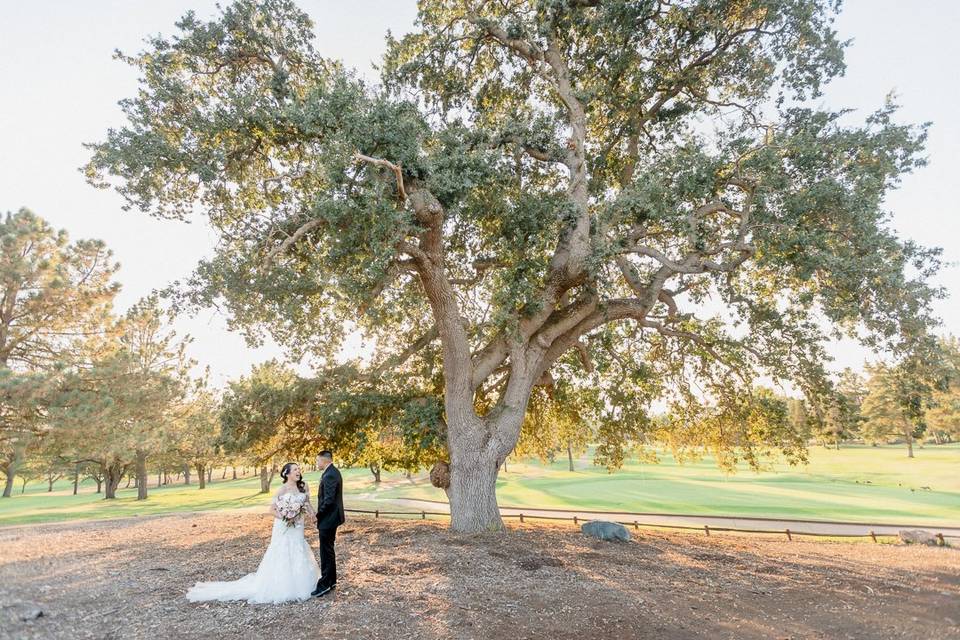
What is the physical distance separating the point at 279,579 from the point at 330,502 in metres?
1.27

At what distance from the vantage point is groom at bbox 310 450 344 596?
7.34m

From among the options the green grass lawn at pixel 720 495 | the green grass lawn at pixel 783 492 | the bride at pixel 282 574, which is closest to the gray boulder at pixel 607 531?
the bride at pixel 282 574

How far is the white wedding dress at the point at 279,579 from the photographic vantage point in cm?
710

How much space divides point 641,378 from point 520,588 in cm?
1006

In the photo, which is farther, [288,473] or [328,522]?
[288,473]

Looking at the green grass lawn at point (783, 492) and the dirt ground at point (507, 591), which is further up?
the dirt ground at point (507, 591)

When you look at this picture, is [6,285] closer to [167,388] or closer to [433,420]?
[167,388]

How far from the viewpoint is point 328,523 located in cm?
746

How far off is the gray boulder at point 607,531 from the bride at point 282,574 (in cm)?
783

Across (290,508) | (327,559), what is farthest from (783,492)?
(290,508)

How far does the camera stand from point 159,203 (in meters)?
12.4

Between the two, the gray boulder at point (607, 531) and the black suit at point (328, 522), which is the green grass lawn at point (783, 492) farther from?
the black suit at point (328, 522)

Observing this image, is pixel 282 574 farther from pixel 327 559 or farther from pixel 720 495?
pixel 720 495

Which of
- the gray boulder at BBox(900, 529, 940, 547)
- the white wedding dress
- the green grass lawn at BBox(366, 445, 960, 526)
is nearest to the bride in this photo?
the white wedding dress
